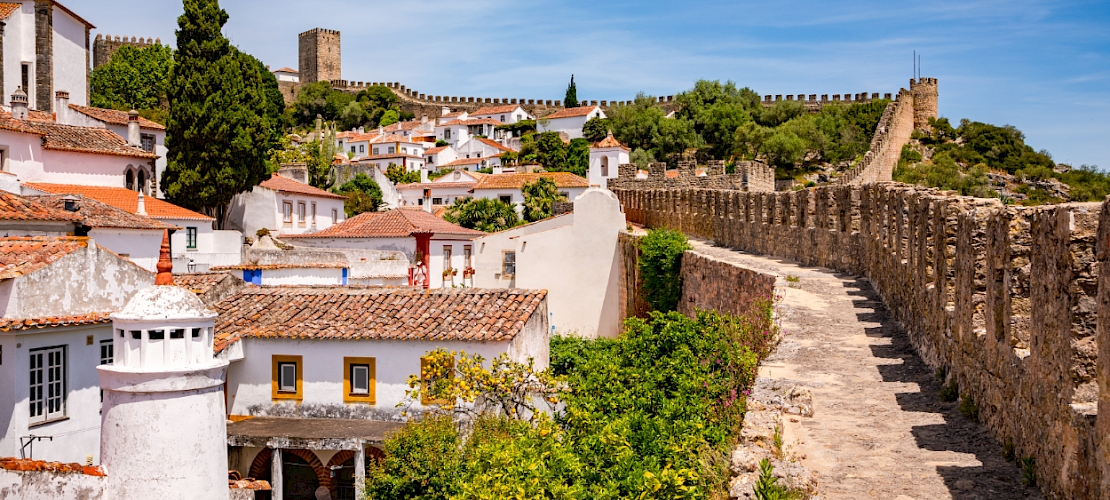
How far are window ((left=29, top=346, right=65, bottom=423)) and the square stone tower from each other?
→ 114695 mm

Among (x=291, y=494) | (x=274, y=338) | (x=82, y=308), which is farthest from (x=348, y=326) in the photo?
(x=82, y=308)

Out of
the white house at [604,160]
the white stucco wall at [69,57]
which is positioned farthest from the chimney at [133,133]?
the white house at [604,160]

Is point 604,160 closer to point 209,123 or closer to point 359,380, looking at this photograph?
point 209,123

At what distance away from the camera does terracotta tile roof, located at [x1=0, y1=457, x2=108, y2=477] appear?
36.6 feet

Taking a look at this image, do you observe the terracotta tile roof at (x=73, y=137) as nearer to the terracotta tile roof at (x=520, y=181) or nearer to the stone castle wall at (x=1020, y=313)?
the terracotta tile roof at (x=520, y=181)

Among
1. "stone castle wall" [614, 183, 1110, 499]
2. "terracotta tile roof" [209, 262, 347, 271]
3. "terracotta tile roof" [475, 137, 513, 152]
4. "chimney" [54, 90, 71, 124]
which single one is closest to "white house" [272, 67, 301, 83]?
"terracotta tile roof" [475, 137, 513, 152]

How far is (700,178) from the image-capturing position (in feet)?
146

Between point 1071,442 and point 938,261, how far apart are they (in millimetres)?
4831

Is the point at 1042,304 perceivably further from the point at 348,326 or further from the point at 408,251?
the point at 408,251

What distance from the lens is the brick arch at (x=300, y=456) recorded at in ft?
52.3

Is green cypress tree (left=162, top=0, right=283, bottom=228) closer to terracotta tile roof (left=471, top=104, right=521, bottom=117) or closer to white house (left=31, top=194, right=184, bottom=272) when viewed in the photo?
white house (left=31, top=194, right=184, bottom=272)

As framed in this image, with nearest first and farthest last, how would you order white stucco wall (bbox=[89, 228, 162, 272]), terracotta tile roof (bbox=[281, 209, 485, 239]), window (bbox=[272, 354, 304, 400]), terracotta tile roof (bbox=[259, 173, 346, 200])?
window (bbox=[272, 354, 304, 400])
white stucco wall (bbox=[89, 228, 162, 272])
terracotta tile roof (bbox=[281, 209, 485, 239])
terracotta tile roof (bbox=[259, 173, 346, 200])

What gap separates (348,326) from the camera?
17484 millimetres

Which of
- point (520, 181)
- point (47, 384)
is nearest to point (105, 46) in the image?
point (520, 181)
